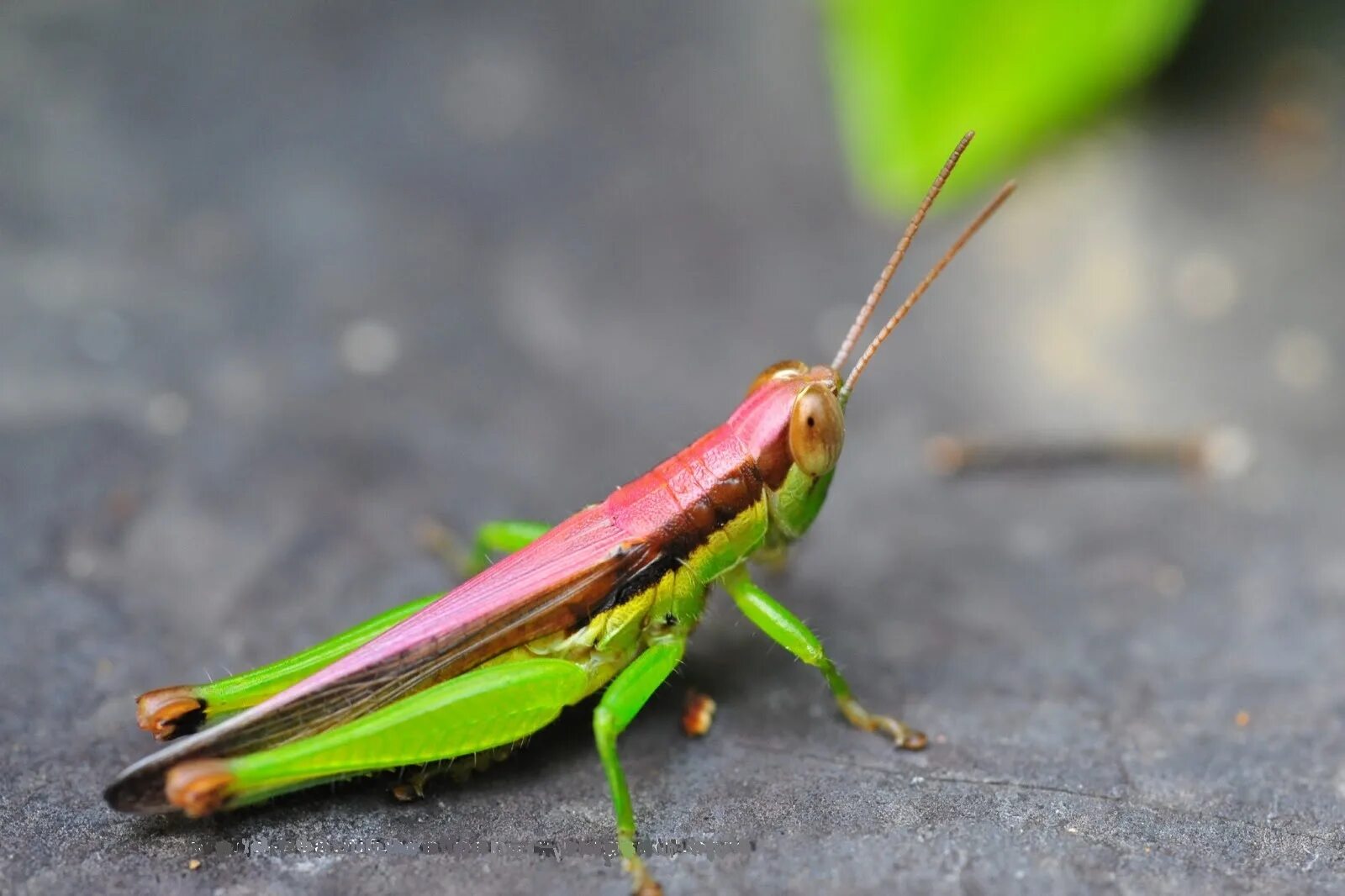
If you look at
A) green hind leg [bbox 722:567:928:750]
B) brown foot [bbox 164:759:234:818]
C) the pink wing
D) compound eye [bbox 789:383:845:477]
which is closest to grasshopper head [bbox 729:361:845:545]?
compound eye [bbox 789:383:845:477]

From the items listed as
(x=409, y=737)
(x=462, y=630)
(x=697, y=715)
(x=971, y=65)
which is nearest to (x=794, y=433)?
(x=697, y=715)

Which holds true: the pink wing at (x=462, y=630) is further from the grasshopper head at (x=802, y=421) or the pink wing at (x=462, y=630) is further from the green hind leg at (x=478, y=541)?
the grasshopper head at (x=802, y=421)

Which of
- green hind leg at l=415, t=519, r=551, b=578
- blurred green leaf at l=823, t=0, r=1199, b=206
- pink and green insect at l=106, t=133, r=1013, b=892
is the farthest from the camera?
blurred green leaf at l=823, t=0, r=1199, b=206

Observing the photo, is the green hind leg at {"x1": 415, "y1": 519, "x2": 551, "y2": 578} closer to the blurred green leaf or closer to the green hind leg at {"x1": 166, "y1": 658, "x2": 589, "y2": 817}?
the green hind leg at {"x1": 166, "y1": 658, "x2": 589, "y2": 817}

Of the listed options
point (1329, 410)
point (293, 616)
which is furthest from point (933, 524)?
point (293, 616)

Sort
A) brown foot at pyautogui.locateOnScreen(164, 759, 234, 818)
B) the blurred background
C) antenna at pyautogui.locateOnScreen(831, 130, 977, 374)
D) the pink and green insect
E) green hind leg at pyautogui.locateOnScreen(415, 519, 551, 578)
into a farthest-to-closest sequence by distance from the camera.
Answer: green hind leg at pyautogui.locateOnScreen(415, 519, 551, 578) < antenna at pyautogui.locateOnScreen(831, 130, 977, 374) < the blurred background < the pink and green insect < brown foot at pyautogui.locateOnScreen(164, 759, 234, 818)

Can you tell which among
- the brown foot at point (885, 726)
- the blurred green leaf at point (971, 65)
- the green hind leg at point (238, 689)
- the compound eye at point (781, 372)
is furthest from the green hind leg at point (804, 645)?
the blurred green leaf at point (971, 65)

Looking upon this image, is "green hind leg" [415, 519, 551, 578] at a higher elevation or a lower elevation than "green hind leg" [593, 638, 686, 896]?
higher
